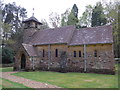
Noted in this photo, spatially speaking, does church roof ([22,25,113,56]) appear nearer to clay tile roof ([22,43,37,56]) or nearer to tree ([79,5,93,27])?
clay tile roof ([22,43,37,56])

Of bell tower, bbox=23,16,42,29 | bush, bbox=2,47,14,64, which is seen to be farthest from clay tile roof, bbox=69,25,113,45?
bush, bbox=2,47,14,64

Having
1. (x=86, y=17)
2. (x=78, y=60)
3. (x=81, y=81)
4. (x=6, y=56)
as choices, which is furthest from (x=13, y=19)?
(x=81, y=81)

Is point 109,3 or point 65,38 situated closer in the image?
point 65,38

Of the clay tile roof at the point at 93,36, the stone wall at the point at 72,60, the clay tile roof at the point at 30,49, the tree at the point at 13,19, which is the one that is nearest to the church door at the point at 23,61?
the stone wall at the point at 72,60

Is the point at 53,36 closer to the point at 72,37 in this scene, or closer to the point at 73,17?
the point at 72,37

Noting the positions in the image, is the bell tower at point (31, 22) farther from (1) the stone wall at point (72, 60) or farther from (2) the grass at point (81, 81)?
(2) the grass at point (81, 81)

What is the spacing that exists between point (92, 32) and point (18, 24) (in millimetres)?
32109

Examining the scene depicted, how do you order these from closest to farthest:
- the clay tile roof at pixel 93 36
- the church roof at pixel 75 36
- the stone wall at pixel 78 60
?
the stone wall at pixel 78 60, the clay tile roof at pixel 93 36, the church roof at pixel 75 36

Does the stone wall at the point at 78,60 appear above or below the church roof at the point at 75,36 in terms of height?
below

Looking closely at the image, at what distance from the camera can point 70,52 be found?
20.3 metres

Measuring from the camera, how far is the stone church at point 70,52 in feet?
59.4

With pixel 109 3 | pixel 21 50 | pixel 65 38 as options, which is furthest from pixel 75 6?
pixel 21 50

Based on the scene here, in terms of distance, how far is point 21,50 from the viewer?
70.4 feet

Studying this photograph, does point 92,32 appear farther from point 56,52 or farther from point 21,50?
point 21,50
